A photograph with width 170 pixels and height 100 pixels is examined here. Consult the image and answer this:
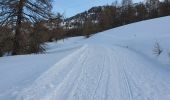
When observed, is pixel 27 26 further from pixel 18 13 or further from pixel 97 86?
pixel 97 86

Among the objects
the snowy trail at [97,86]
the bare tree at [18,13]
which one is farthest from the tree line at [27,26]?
the snowy trail at [97,86]

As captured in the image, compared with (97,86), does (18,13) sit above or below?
above

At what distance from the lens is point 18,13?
77.2 ft

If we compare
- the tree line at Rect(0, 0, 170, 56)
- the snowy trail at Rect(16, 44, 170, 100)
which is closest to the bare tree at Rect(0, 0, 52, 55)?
the tree line at Rect(0, 0, 170, 56)

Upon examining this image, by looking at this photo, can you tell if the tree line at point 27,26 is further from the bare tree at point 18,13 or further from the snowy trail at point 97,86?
the snowy trail at point 97,86

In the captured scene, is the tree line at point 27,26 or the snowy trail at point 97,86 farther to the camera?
the tree line at point 27,26

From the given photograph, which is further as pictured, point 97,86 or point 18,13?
point 18,13

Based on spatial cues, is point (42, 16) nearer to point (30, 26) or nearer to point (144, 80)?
point (30, 26)

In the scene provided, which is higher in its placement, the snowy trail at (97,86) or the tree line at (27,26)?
the tree line at (27,26)

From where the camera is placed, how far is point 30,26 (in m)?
23.9

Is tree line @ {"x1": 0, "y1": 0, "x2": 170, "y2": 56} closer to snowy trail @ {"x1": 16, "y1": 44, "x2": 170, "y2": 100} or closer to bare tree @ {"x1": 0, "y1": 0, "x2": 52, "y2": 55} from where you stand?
bare tree @ {"x1": 0, "y1": 0, "x2": 52, "y2": 55}

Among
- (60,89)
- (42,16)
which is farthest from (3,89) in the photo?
(42,16)

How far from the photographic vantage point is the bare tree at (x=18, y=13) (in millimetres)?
23266

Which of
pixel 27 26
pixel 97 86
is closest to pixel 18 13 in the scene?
pixel 27 26
